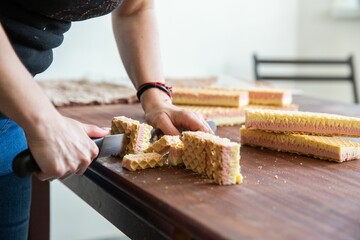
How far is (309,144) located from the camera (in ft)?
3.92

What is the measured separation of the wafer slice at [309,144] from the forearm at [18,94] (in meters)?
0.54

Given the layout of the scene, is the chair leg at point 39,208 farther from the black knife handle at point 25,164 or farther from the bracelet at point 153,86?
the black knife handle at point 25,164

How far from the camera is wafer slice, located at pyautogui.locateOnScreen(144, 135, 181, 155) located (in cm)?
110

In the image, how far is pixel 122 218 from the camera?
102 cm

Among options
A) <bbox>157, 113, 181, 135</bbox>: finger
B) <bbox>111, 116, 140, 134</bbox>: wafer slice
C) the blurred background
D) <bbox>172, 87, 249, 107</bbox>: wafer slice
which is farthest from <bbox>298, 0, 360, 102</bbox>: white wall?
<bbox>111, 116, 140, 134</bbox>: wafer slice

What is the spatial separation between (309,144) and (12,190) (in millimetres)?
630

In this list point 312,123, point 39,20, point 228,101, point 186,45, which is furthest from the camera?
point 186,45

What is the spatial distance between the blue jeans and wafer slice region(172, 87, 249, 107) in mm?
563

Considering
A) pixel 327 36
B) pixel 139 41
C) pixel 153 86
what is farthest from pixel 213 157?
pixel 327 36

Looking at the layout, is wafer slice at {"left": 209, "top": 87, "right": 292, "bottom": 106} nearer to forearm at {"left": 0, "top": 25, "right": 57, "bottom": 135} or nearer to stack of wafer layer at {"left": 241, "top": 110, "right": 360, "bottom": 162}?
stack of wafer layer at {"left": 241, "top": 110, "right": 360, "bottom": 162}

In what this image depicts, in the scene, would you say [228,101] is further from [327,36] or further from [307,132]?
[327,36]

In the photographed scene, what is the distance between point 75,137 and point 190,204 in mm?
208

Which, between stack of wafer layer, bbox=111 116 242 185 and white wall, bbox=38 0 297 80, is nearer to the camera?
stack of wafer layer, bbox=111 116 242 185

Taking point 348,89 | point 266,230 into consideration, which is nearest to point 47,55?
point 266,230
